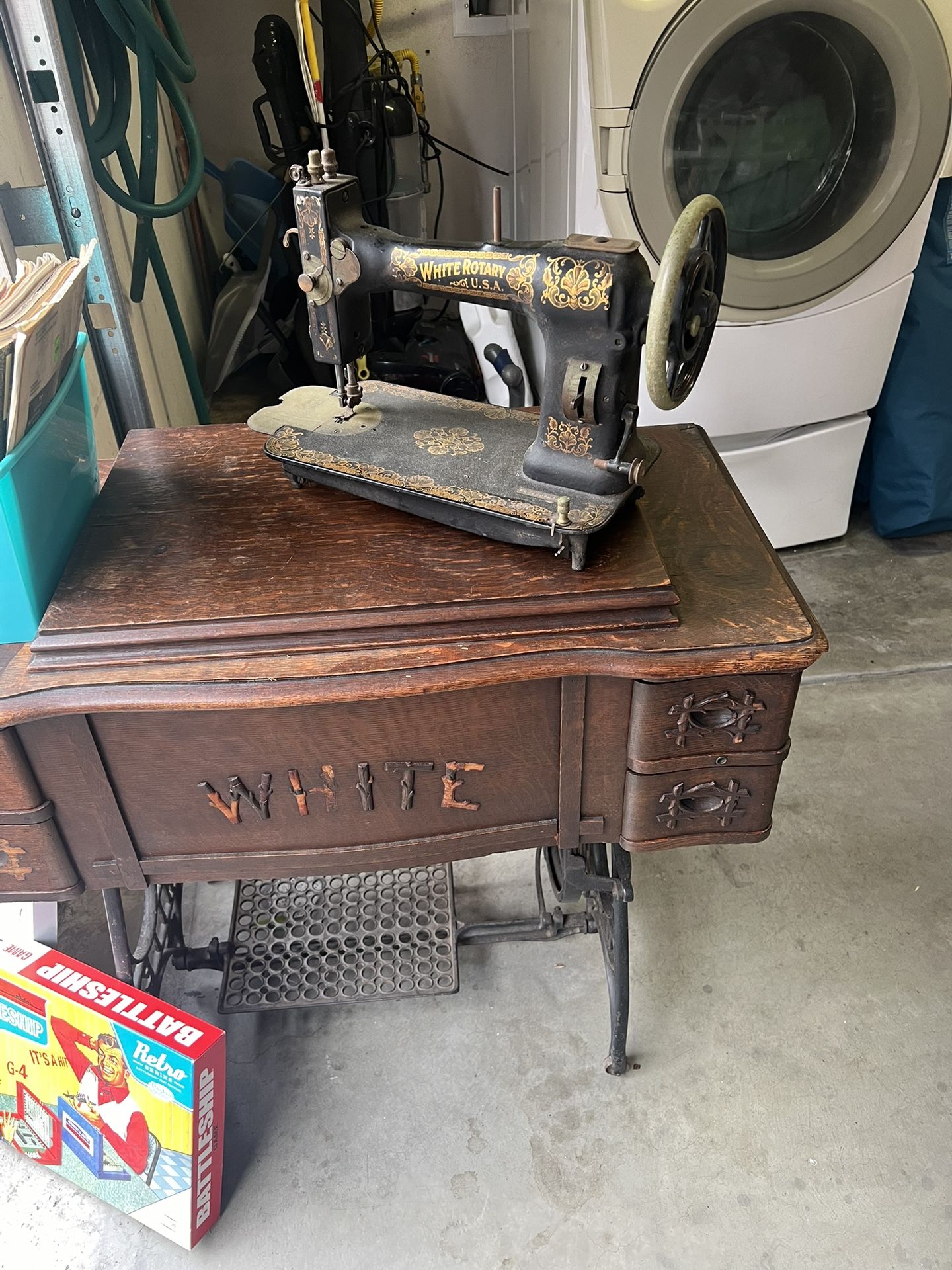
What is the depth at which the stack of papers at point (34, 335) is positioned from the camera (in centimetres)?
85

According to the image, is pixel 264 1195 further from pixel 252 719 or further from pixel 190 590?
pixel 190 590

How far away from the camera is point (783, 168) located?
6.42 ft

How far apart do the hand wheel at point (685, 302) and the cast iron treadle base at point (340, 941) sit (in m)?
0.92

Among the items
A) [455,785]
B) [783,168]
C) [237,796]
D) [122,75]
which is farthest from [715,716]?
[783,168]

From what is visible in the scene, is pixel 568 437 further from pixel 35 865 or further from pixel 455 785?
pixel 35 865

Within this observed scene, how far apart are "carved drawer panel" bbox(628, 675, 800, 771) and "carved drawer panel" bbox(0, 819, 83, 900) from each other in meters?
0.64

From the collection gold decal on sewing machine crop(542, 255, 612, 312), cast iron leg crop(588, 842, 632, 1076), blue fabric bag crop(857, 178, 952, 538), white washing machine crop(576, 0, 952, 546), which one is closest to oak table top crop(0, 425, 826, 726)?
gold decal on sewing machine crop(542, 255, 612, 312)

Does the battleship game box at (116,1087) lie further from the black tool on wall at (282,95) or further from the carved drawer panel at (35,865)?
the black tool on wall at (282,95)

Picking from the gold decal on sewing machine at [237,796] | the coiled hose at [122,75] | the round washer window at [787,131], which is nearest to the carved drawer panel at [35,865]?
the gold decal on sewing machine at [237,796]

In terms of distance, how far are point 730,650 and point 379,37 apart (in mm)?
2715

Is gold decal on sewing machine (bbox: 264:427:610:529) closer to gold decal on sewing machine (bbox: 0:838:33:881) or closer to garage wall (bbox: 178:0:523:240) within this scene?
gold decal on sewing machine (bbox: 0:838:33:881)

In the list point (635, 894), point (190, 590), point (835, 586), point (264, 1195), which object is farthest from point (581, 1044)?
point (835, 586)

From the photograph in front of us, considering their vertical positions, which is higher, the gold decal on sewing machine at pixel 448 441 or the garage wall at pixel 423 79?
the garage wall at pixel 423 79

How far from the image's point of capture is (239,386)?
2.84 meters
